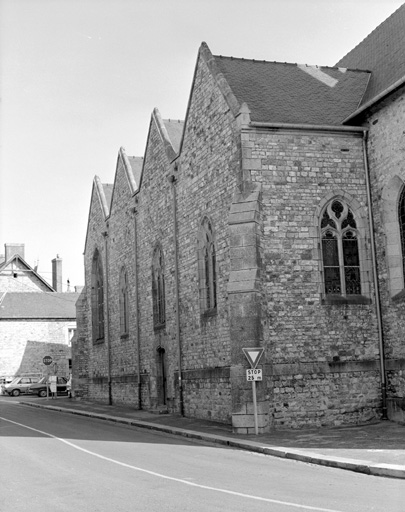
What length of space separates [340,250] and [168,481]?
10189 millimetres

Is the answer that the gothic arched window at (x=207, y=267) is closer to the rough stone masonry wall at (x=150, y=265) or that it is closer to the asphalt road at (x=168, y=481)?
the rough stone masonry wall at (x=150, y=265)

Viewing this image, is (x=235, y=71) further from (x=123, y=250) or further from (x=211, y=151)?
(x=123, y=250)

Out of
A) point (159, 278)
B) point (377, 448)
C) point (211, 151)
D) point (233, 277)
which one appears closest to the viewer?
point (377, 448)

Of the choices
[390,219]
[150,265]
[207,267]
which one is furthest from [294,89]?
[150,265]

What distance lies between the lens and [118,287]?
3066cm

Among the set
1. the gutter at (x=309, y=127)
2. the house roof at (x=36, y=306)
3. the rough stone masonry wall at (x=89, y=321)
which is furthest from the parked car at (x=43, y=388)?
the gutter at (x=309, y=127)

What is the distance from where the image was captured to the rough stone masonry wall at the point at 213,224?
1953cm

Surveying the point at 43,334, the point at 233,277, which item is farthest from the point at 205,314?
the point at 43,334

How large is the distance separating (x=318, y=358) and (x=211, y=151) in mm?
6532

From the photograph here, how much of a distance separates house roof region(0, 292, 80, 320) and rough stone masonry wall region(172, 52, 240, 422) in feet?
111

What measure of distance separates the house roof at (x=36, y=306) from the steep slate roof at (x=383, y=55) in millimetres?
35797

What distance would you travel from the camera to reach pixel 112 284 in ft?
104

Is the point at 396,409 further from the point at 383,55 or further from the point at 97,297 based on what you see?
the point at 97,297

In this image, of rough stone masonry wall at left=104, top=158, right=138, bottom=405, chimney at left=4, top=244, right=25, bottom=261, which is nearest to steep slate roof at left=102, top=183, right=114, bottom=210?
rough stone masonry wall at left=104, top=158, right=138, bottom=405
